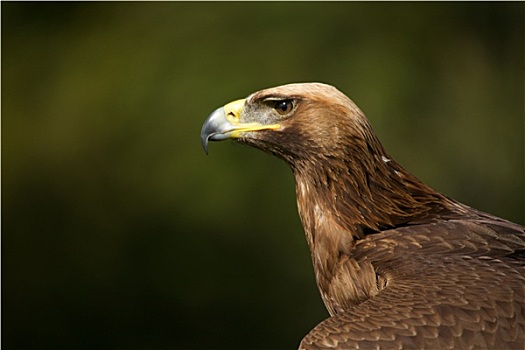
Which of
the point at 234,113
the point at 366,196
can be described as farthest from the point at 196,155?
the point at 366,196

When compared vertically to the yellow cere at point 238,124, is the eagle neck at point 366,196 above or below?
below

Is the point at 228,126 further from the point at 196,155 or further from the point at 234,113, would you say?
the point at 196,155

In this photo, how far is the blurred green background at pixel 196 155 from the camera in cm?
823

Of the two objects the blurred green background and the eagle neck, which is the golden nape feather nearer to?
the eagle neck

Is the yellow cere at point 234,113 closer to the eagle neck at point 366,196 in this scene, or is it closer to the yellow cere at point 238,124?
the yellow cere at point 238,124

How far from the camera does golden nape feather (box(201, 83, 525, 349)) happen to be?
3.01m

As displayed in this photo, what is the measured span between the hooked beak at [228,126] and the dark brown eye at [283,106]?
0.06 meters

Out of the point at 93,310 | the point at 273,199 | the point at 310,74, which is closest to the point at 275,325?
the point at 273,199

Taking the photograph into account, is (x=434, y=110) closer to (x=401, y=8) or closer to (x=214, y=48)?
(x=401, y=8)

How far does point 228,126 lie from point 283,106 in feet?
0.70

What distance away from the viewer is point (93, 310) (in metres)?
8.57

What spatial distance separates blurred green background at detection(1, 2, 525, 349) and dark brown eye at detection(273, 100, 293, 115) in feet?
14.0

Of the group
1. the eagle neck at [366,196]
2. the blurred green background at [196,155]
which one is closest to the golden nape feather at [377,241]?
the eagle neck at [366,196]

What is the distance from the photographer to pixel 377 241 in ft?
11.6
